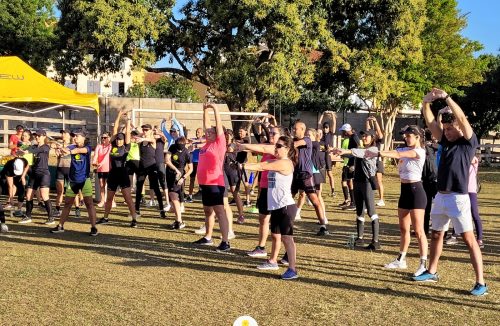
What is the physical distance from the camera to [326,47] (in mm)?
26875

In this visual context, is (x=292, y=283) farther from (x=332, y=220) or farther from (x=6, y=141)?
(x=6, y=141)

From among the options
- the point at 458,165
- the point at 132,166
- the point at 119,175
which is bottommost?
the point at 119,175

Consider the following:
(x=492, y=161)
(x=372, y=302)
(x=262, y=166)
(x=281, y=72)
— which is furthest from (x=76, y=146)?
(x=492, y=161)

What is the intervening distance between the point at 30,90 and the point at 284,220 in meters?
9.26

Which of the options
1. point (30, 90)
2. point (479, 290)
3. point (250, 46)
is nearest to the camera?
point (479, 290)

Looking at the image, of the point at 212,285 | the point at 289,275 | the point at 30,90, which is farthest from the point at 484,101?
the point at 212,285

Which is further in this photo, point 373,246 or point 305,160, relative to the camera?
point 305,160

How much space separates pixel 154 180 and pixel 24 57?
81.8ft

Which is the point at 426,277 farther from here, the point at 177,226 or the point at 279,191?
the point at 177,226

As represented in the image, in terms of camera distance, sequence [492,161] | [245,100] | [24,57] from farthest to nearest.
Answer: [492,161] → [24,57] → [245,100]

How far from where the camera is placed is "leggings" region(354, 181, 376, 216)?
931 cm

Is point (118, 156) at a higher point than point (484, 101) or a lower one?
lower

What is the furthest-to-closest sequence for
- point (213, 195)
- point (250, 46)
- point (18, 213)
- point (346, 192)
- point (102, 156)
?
point (250, 46) < point (346, 192) < point (102, 156) < point (18, 213) < point (213, 195)

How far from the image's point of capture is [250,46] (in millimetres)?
26688
